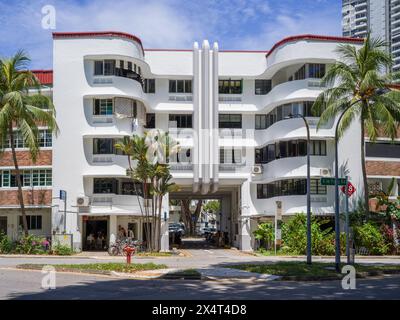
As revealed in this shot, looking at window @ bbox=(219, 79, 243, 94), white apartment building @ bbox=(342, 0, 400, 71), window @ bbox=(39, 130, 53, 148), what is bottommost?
window @ bbox=(39, 130, 53, 148)

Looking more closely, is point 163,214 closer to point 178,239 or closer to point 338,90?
→ point 178,239

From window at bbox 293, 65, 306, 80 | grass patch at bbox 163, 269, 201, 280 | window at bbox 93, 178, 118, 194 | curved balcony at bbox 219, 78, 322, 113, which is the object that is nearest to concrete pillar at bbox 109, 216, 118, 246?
window at bbox 93, 178, 118, 194

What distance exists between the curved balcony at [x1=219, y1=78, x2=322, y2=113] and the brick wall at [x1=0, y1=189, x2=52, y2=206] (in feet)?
45.6

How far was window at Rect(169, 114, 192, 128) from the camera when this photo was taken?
4597 cm

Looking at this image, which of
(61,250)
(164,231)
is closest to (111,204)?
(164,231)

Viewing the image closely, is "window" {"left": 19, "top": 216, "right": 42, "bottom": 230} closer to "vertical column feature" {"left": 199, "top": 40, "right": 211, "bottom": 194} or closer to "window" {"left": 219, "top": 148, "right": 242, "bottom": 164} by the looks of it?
"vertical column feature" {"left": 199, "top": 40, "right": 211, "bottom": 194}

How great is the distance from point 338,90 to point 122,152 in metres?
14.9

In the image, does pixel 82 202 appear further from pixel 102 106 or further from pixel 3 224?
pixel 3 224

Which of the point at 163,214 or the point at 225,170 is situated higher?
the point at 225,170

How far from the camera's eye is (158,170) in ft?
127

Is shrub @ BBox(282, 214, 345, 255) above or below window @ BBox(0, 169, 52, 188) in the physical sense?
below
